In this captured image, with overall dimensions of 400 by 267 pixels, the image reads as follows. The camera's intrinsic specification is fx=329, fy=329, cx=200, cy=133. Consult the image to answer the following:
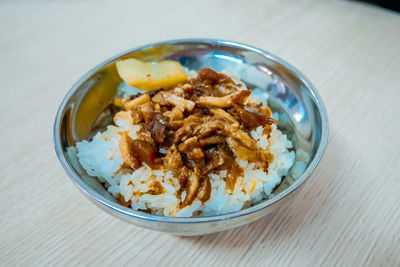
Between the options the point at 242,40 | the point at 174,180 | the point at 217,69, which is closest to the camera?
the point at 174,180

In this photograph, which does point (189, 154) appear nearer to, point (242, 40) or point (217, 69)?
point (217, 69)

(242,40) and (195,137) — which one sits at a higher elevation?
(195,137)

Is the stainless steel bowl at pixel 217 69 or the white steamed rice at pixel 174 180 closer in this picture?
the stainless steel bowl at pixel 217 69

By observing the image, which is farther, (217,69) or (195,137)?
(217,69)

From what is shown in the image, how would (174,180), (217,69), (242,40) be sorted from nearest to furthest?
(174,180) < (217,69) < (242,40)

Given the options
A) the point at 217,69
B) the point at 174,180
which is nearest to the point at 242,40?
the point at 217,69

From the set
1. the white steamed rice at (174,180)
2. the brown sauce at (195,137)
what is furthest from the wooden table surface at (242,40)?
the brown sauce at (195,137)

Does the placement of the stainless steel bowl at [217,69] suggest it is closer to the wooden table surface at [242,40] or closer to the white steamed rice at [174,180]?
the white steamed rice at [174,180]
